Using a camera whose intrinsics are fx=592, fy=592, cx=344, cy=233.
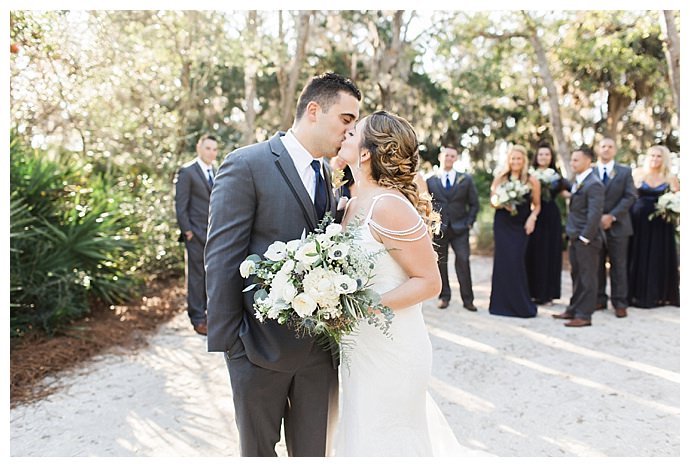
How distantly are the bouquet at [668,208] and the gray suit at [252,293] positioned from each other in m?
7.30

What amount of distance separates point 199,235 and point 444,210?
3.39 m

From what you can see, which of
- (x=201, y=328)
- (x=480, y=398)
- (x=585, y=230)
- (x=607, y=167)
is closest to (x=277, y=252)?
(x=480, y=398)

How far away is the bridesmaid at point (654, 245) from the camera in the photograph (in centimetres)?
863

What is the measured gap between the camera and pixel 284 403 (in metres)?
2.67

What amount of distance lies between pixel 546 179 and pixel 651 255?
2.13 m

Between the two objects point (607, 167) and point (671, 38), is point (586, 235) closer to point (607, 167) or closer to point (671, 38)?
point (607, 167)

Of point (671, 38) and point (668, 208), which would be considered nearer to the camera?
point (671, 38)

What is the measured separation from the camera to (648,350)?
632 cm

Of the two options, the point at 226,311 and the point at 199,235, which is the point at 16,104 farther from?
the point at 226,311

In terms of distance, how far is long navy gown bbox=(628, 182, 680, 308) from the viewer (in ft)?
28.3

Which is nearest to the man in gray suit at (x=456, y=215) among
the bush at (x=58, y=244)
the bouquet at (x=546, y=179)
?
the bouquet at (x=546, y=179)

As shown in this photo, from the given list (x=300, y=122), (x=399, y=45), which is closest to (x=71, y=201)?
(x=300, y=122)

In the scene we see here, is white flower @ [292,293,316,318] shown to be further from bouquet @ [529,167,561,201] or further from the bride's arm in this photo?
bouquet @ [529,167,561,201]

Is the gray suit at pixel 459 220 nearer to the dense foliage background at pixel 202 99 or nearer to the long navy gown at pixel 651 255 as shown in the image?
the long navy gown at pixel 651 255
